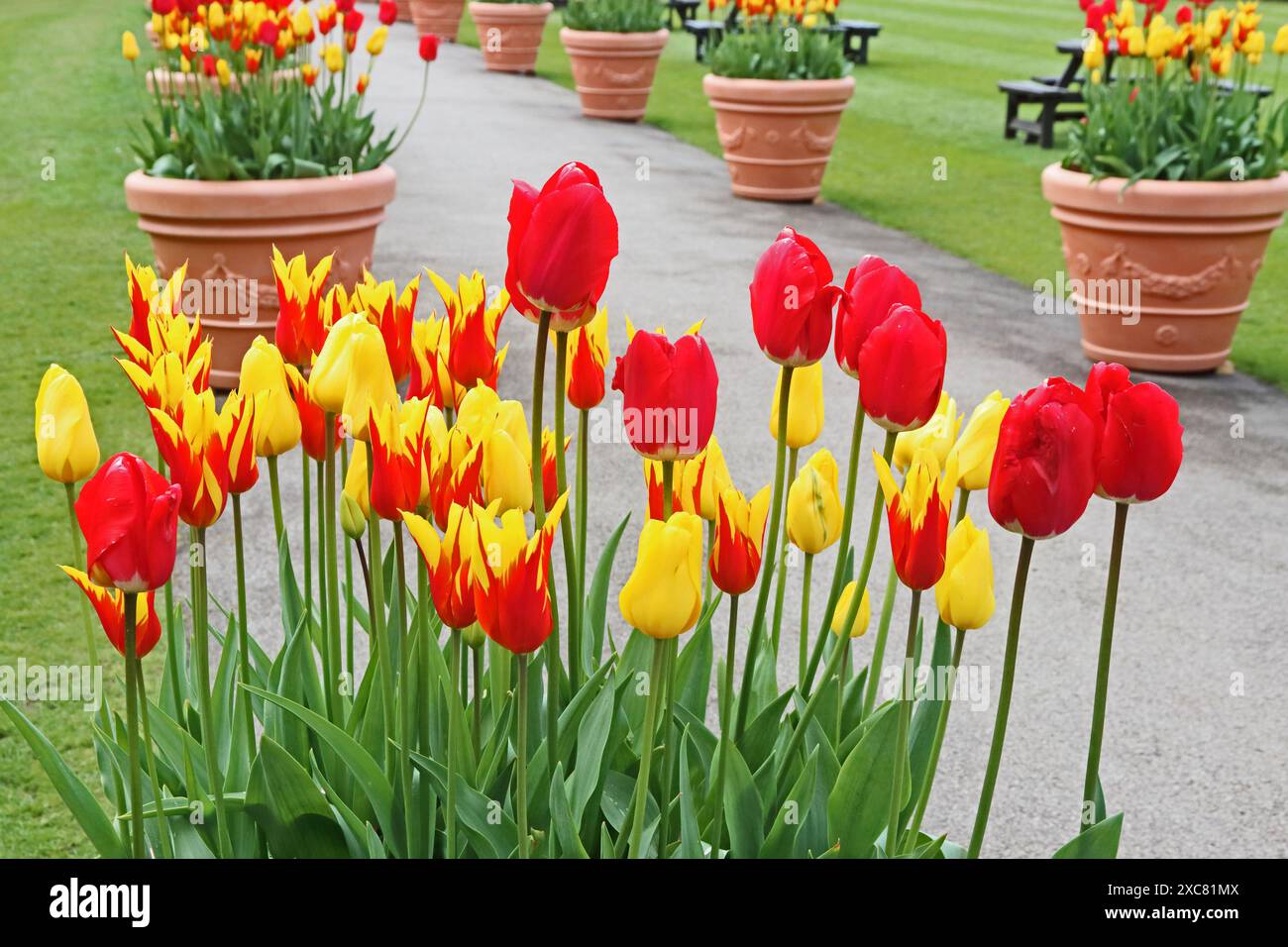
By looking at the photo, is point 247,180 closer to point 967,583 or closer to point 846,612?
point 846,612

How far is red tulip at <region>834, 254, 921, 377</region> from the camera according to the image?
5.03 ft

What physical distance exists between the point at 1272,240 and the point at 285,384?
8862 mm

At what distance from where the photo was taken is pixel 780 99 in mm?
9750

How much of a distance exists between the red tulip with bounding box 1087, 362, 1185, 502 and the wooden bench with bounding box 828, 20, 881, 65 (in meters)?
16.3

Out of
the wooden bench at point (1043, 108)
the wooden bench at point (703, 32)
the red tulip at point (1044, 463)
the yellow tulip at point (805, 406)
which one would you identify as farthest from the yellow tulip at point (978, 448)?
the wooden bench at point (703, 32)

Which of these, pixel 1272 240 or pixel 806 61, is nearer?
pixel 1272 240

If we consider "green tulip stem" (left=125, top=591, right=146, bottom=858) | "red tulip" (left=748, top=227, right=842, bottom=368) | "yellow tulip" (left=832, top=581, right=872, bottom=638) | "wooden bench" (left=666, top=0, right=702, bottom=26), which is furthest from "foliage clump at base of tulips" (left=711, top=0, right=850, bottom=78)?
"wooden bench" (left=666, top=0, right=702, bottom=26)

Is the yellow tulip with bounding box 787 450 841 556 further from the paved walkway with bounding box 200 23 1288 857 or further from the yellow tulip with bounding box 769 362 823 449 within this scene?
the paved walkway with bounding box 200 23 1288 857

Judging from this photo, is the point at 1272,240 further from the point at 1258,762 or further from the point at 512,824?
the point at 512,824

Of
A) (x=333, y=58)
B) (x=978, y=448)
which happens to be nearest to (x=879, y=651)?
(x=978, y=448)

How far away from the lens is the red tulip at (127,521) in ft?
4.08

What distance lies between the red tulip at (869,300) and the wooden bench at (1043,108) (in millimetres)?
11856
